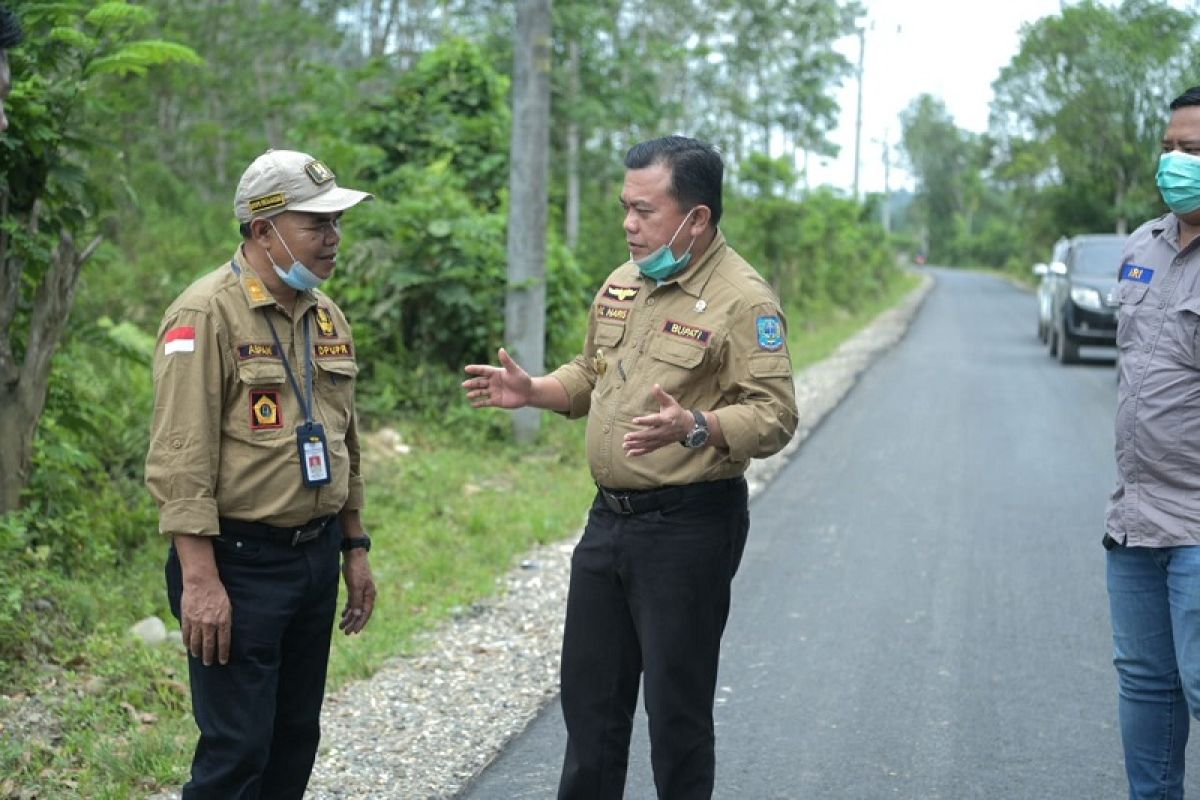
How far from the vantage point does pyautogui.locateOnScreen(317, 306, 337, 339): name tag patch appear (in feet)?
12.5

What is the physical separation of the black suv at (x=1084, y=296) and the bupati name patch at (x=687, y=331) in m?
16.1

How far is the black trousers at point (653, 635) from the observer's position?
388 cm

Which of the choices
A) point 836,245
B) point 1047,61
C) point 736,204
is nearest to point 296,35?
point 736,204

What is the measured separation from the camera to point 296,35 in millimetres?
22250

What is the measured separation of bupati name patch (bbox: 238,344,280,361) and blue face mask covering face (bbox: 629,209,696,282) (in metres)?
1.00

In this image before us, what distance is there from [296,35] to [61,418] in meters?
16.4

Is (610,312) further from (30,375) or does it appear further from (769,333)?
(30,375)

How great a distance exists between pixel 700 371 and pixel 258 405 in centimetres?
117

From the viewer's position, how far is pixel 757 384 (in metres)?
3.78

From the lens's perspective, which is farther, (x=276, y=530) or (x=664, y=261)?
(x=664, y=261)

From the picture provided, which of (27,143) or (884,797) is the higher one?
(27,143)

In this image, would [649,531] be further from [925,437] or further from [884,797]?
[925,437]

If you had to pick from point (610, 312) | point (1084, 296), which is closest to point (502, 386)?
point (610, 312)

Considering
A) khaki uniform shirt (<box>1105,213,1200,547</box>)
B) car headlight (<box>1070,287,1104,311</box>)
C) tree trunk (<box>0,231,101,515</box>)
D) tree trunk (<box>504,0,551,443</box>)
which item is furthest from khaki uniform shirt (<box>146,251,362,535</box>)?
car headlight (<box>1070,287,1104,311</box>)
